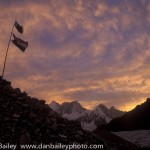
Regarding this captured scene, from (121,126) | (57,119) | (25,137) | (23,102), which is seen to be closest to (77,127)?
(57,119)

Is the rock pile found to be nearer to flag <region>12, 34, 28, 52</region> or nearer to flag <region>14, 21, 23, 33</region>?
flag <region>12, 34, 28, 52</region>

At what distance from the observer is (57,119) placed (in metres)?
26.0

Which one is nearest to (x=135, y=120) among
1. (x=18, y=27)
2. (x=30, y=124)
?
(x=18, y=27)

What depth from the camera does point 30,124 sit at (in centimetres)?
→ 2233

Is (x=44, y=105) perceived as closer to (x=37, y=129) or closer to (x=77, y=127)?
(x=77, y=127)

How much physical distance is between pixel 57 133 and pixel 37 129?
5.55 ft

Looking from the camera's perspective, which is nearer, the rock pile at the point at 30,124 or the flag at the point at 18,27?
the rock pile at the point at 30,124

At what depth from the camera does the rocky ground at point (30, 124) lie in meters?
20.5

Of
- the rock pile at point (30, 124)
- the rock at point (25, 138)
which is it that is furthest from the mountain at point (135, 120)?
the rock at point (25, 138)

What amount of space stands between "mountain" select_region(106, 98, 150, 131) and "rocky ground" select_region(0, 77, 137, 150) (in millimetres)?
36157

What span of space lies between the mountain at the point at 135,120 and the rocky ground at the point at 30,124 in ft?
119

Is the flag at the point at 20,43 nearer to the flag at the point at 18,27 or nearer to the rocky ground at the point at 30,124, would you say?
the flag at the point at 18,27

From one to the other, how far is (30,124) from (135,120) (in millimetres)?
45209

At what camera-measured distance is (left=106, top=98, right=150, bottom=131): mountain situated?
199ft
